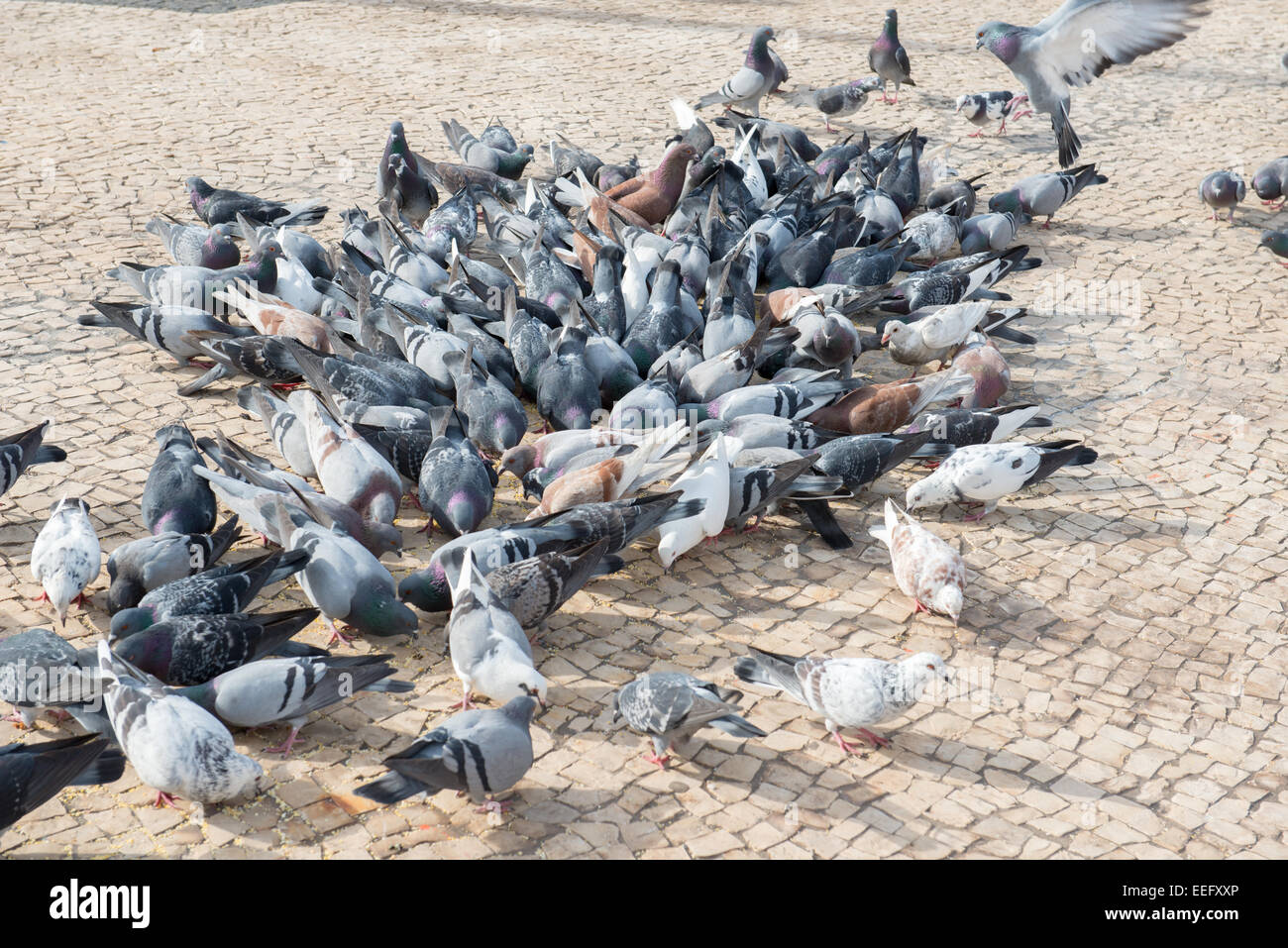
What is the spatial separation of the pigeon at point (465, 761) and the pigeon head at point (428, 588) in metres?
0.99

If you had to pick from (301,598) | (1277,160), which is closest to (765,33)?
(1277,160)

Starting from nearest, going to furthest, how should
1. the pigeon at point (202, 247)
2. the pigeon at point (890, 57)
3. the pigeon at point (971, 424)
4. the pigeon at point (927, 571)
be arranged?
the pigeon at point (927, 571) → the pigeon at point (971, 424) → the pigeon at point (202, 247) → the pigeon at point (890, 57)

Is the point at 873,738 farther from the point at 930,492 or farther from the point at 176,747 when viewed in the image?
the point at 176,747

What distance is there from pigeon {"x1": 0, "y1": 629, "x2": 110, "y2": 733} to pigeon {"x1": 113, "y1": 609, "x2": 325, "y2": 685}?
17cm

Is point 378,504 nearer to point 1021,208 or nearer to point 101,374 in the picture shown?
point 101,374

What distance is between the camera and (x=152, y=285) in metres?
7.31

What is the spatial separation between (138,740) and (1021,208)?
8.26m

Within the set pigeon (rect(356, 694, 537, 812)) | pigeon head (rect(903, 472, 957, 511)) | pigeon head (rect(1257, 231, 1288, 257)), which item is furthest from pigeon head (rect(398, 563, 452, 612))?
pigeon head (rect(1257, 231, 1288, 257))

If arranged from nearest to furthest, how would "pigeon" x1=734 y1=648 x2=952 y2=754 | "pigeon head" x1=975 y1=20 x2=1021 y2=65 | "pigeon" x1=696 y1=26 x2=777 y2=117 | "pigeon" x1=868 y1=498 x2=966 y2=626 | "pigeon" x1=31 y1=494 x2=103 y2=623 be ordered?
"pigeon" x1=734 y1=648 x2=952 y2=754
"pigeon" x1=31 y1=494 x2=103 y2=623
"pigeon" x1=868 y1=498 x2=966 y2=626
"pigeon head" x1=975 y1=20 x2=1021 y2=65
"pigeon" x1=696 y1=26 x2=777 y2=117

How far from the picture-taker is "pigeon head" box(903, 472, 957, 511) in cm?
590

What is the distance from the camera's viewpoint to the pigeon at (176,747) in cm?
382

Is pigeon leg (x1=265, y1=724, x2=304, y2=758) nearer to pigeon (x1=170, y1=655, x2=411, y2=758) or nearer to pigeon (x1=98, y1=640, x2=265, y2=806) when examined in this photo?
pigeon (x1=170, y1=655, x2=411, y2=758)

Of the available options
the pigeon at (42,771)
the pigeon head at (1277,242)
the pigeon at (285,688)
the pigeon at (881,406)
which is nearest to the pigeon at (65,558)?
the pigeon at (285,688)

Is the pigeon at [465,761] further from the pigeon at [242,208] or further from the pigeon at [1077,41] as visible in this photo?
the pigeon at [1077,41]
